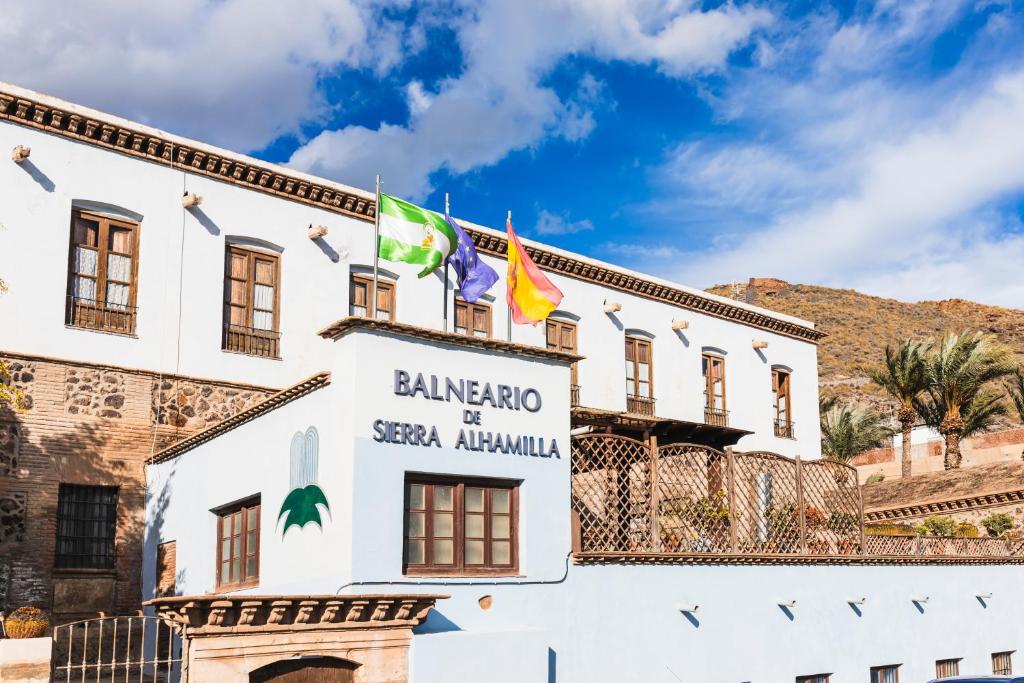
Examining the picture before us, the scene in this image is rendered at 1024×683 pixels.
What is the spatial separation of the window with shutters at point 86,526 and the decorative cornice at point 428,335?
7.25 meters

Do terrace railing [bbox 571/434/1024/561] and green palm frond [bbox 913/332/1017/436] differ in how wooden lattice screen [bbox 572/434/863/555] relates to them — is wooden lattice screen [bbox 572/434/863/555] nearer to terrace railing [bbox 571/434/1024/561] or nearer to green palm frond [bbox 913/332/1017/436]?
terrace railing [bbox 571/434/1024/561]

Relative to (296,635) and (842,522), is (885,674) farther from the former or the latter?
(296,635)

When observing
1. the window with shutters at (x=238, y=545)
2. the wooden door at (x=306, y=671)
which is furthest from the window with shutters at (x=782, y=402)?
the wooden door at (x=306, y=671)

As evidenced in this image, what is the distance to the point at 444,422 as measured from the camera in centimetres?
1428

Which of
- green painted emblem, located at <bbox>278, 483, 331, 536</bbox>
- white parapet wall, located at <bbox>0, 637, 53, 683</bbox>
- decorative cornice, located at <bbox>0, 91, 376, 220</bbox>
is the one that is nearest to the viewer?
white parapet wall, located at <bbox>0, 637, 53, 683</bbox>

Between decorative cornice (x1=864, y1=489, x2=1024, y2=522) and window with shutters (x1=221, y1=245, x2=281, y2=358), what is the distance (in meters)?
21.3

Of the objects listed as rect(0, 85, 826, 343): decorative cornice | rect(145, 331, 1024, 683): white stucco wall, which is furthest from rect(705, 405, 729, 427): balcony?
rect(145, 331, 1024, 683): white stucco wall

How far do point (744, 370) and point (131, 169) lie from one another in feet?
60.3

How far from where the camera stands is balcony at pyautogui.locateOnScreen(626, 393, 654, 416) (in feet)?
93.5

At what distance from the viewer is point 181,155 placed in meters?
20.7

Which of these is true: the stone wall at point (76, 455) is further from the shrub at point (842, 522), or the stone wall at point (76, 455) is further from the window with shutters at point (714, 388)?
the window with shutters at point (714, 388)

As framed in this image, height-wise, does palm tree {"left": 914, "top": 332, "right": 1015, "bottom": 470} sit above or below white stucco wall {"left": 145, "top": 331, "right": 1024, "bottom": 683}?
above

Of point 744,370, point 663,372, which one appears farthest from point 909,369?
point 663,372

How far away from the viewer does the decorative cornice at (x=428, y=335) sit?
44.9ft
